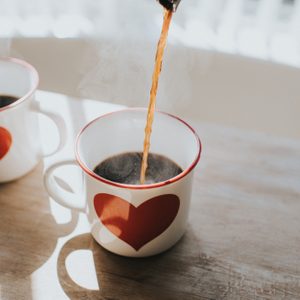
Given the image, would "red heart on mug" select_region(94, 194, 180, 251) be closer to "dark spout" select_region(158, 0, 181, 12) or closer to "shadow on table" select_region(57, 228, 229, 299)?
"shadow on table" select_region(57, 228, 229, 299)

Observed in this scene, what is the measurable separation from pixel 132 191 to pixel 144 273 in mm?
136

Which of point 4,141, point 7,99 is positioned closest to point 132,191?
point 4,141

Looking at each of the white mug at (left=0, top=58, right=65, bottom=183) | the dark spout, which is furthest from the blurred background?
the dark spout

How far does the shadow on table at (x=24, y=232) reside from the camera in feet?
2.06

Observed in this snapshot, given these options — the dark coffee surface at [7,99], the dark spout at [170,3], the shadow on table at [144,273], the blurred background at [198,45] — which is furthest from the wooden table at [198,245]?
the blurred background at [198,45]

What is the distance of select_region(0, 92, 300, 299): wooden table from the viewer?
62 centimetres

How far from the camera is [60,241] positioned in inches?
26.7

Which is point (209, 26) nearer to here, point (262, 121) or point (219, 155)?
point (262, 121)

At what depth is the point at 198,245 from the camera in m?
0.68

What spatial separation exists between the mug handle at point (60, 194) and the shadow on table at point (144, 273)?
0.17ft

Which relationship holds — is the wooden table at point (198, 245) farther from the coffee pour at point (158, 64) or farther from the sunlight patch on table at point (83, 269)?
the coffee pour at point (158, 64)

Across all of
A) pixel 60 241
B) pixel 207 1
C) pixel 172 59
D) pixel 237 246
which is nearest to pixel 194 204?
pixel 237 246

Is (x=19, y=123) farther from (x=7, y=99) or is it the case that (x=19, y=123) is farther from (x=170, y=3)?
(x=170, y=3)

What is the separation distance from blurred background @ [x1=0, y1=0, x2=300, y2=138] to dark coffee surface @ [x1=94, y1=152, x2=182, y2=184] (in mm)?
526
